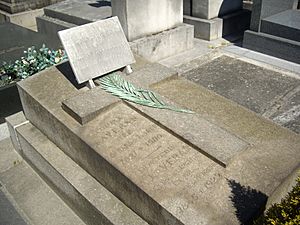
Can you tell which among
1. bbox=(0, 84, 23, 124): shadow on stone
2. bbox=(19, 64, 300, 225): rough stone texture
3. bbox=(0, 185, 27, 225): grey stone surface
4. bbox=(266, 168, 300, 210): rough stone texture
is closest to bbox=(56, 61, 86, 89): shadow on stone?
bbox=(19, 64, 300, 225): rough stone texture

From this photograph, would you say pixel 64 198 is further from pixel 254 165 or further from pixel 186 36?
pixel 186 36

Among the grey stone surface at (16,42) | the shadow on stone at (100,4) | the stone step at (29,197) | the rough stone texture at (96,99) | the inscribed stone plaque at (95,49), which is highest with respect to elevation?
the inscribed stone plaque at (95,49)

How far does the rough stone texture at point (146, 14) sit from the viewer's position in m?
6.30

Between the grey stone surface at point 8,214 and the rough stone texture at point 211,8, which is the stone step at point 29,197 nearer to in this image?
the grey stone surface at point 8,214

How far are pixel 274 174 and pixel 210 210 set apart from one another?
0.72 m

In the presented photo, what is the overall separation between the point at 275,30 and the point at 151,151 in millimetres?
5219

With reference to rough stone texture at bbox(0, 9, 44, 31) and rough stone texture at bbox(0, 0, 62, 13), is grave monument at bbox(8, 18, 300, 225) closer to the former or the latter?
rough stone texture at bbox(0, 9, 44, 31)

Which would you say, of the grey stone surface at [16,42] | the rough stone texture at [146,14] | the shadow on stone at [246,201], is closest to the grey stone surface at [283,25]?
the rough stone texture at [146,14]

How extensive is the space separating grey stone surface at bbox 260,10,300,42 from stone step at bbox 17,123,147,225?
530 cm

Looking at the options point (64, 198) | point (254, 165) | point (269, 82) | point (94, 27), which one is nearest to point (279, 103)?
point (269, 82)

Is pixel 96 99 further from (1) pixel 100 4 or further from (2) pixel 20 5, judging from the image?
(2) pixel 20 5

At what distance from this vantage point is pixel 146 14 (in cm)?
656

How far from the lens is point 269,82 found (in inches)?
241

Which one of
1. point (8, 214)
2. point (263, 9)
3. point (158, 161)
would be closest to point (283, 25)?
point (263, 9)
